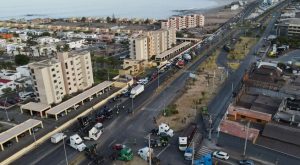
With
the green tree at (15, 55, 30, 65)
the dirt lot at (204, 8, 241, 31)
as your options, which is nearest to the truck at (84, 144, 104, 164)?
the green tree at (15, 55, 30, 65)

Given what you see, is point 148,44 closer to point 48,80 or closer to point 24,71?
point 24,71

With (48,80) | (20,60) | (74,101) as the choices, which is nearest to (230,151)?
(74,101)

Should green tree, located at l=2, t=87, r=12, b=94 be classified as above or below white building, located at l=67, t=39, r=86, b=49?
below

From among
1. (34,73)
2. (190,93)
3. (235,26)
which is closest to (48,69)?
(34,73)

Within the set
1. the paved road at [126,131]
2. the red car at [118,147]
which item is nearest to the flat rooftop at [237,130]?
the paved road at [126,131]

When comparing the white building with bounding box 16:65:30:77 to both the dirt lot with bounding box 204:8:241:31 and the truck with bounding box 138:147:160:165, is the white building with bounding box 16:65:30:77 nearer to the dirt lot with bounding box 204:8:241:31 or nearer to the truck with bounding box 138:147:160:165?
the truck with bounding box 138:147:160:165

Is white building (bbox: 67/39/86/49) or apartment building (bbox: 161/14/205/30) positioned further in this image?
apartment building (bbox: 161/14/205/30)
